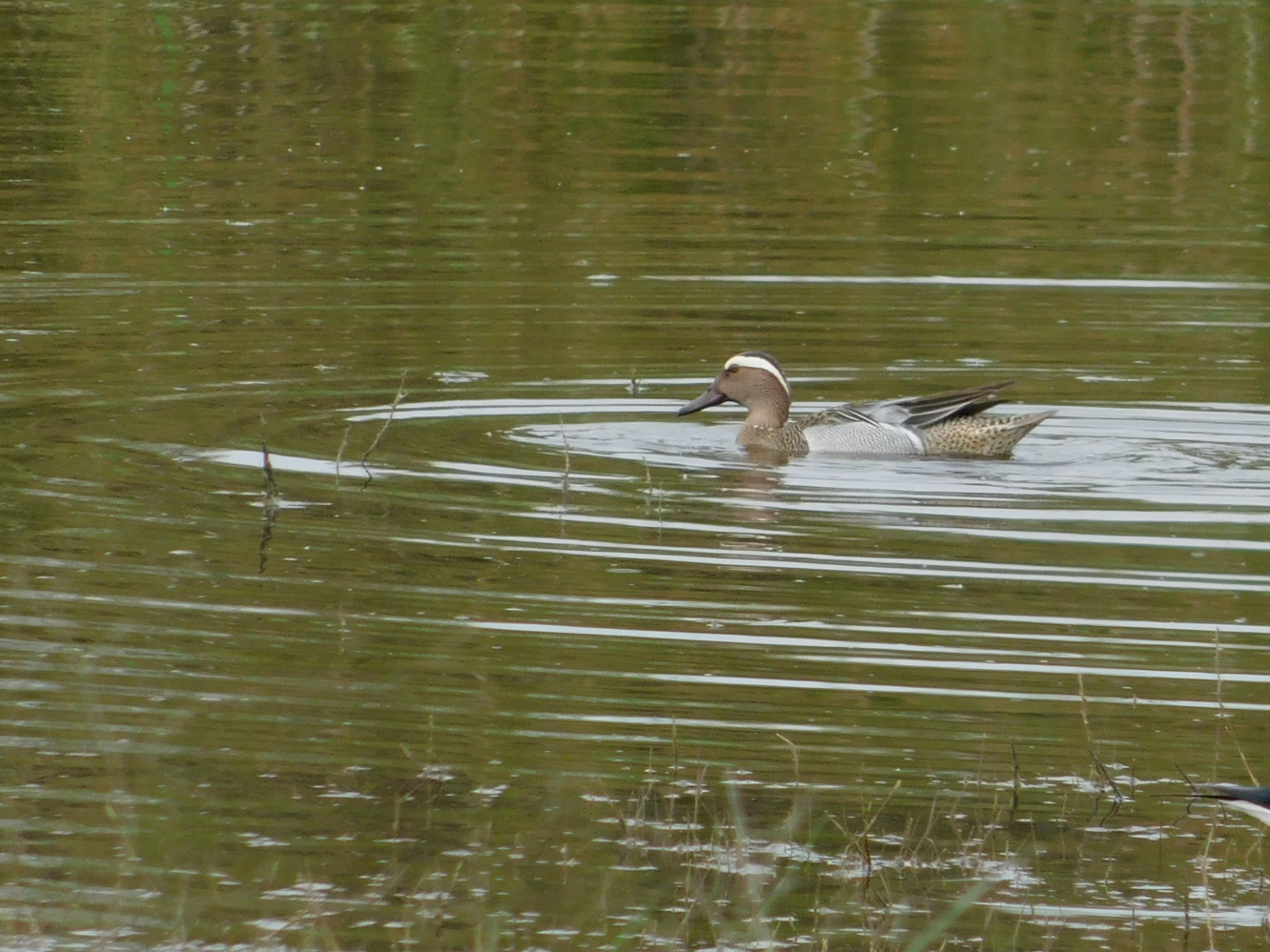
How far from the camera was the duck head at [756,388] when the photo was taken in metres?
11.9

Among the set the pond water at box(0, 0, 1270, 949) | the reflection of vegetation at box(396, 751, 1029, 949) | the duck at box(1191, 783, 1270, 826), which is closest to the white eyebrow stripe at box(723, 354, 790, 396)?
the pond water at box(0, 0, 1270, 949)

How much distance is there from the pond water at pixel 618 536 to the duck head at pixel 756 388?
355 mm

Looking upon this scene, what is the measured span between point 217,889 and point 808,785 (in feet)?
5.35

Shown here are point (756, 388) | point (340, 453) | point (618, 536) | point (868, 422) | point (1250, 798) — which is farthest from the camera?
point (756, 388)

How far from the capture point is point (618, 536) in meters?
9.46

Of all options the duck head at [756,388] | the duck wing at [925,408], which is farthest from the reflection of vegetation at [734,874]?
the duck head at [756,388]

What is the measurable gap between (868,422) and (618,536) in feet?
7.33

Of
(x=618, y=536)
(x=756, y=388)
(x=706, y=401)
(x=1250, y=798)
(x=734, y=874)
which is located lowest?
(x=706, y=401)

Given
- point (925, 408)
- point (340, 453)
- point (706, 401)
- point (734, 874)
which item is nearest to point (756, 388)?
point (706, 401)

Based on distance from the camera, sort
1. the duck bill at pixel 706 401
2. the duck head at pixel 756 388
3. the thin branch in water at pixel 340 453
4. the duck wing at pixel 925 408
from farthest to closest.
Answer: the duck bill at pixel 706 401 < the duck head at pixel 756 388 < the duck wing at pixel 925 408 < the thin branch in water at pixel 340 453

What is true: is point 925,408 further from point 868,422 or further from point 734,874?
point 734,874

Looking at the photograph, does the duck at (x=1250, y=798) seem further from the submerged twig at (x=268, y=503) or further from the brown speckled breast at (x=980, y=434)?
the brown speckled breast at (x=980, y=434)

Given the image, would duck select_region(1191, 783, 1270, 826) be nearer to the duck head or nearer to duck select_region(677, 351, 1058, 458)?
duck select_region(677, 351, 1058, 458)

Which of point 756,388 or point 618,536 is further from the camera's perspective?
point 756,388
